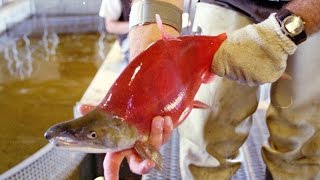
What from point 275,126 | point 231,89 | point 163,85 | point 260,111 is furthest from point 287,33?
point 260,111

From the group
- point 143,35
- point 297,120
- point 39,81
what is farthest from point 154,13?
point 39,81

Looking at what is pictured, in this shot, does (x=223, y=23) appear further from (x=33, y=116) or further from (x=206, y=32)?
(x=33, y=116)

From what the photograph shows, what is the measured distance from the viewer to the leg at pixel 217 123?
132 centimetres

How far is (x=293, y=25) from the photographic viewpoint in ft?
3.19

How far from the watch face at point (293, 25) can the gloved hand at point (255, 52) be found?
15 mm

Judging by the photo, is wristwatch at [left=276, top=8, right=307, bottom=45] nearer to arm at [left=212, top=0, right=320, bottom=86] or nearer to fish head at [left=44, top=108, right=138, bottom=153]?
arm at [left=212, top=0, right=320, bottom=86]

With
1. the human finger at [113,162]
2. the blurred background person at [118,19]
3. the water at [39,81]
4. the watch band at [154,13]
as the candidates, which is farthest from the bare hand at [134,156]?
the blurred background person at [118,19]

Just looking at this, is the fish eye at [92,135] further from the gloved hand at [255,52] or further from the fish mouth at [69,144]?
the gloved hand at [255,52]

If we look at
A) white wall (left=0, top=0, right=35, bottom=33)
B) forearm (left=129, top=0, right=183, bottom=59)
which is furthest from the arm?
white wall (left=0, top=0, right=35, bottom=33)


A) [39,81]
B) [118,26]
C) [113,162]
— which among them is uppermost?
[113,162]

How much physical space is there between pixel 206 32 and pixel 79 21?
2.78m

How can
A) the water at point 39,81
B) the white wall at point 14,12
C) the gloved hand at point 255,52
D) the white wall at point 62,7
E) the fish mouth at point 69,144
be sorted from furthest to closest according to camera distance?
the white wall at point 62,7 → the white wall at point 14,12 → the water at point 39,81 → the gloved hand at point 255,52 → the fish mouth at point 69,144

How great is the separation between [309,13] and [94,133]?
0.52m

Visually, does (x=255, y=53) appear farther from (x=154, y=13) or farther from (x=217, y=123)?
(x=217, y=123)
